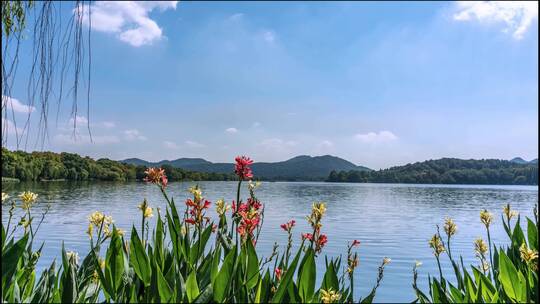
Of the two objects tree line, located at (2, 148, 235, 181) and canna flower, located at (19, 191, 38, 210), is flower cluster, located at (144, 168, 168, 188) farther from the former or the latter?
tree line, located at (2, 148, 235, 181)

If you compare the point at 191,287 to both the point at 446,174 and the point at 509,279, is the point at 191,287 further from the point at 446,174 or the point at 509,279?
the point at 446,174

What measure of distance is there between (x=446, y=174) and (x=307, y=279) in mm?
139972

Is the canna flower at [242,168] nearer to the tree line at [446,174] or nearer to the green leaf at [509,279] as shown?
the green leaf at [509,279]

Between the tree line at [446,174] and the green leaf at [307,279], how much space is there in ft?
397

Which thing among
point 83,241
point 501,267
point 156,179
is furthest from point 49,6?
point 83,241

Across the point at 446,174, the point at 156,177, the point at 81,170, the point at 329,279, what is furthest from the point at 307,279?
the point at 446,174

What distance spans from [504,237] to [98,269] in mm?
19742

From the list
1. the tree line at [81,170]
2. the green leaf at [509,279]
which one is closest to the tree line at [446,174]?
the tree line at [81,170]

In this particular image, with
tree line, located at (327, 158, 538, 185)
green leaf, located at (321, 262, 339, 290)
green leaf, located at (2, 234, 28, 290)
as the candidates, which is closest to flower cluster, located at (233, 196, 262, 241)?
green leaf, located at (321, 262, 339, 290)

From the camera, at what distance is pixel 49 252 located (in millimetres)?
13406

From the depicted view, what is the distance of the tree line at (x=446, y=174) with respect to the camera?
12277 cm

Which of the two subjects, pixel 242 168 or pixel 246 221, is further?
pixel 242 168

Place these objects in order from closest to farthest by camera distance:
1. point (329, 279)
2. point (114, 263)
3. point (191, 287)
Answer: point (191, 287)
point (114, 263)
point (329, 279)

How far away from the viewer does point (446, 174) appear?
13275 cm
